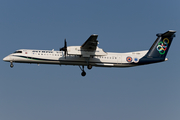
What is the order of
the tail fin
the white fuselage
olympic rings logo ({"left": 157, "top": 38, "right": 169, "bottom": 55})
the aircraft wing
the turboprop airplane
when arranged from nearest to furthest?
1. the aircraft wing
2. the turboprop airplane
3. the white fuselage
4. the tail fin
5. olympic rings logo ({"left": 157, "top": 38, "right": 169, "bottom": 55})

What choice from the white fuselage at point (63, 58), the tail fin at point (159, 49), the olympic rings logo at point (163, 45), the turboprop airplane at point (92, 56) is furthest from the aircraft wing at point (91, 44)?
the olympic rings logo at point (163, 45)

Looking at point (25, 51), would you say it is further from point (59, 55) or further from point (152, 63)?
point (152, 63)

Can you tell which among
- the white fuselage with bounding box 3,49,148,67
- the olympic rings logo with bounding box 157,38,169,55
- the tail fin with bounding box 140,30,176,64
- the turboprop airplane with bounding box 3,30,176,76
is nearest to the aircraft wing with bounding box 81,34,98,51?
the turboprop airplane with bounding box 3,30,176,76

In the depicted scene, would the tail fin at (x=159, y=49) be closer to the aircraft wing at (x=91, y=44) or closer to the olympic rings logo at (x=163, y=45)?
the olympic rings logo at (x=163, y=45)

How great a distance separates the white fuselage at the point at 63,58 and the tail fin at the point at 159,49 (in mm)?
1882

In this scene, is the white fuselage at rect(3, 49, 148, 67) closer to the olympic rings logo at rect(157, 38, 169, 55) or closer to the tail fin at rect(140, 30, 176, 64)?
the tail fin at rect(140, 30, 176, 64)

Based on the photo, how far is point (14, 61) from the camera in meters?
28.0

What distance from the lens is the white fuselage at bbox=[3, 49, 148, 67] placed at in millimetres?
27953

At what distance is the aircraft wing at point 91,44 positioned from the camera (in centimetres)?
2556

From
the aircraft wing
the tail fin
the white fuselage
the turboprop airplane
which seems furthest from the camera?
the tail fin

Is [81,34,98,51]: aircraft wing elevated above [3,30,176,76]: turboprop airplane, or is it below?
above

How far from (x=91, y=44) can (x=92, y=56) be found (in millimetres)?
2289

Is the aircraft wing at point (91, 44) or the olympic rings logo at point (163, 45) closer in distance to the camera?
the aircraft wing at point (91, 44)

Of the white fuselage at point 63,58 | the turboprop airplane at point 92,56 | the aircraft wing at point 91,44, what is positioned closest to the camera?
the aircraft wing at point 91,44
